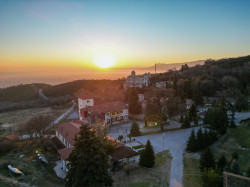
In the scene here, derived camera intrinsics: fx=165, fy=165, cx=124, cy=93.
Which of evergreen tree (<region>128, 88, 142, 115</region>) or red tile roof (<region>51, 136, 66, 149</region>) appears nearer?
red tile roof (<region>51, 136, 66, 149</region>)

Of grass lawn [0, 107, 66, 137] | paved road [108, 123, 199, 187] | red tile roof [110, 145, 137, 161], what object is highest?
red tile roof [110, 145, 137, 161]

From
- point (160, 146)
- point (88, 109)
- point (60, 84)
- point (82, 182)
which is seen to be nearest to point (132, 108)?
point (88, 109)

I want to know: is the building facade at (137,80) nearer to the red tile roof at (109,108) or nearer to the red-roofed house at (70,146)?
the red tile roof at (109,108)

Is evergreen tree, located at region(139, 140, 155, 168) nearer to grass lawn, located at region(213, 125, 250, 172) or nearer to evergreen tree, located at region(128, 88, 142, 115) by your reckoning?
grass lawn, located at region(213, 125, 250, 172)

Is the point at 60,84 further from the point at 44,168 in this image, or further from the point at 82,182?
the point at 82,182

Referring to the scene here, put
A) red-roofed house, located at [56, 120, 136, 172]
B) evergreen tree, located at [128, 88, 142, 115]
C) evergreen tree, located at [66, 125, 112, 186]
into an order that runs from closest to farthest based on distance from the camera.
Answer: evergreen tree, located at [66, 125, 112, 186]
red-roofed house, located at [56, 120, 136, 172]
evergreen tree, located at [128, 88, 142, 115]

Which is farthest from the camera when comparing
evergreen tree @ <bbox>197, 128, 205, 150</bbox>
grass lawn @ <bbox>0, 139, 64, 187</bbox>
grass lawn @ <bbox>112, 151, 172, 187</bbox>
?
evergreen tree @ <bbox>197, 128, 205, 150</bbox>

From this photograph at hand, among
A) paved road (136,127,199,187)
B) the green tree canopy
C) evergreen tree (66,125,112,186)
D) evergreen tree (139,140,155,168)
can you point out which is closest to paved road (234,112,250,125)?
the green tree canopy

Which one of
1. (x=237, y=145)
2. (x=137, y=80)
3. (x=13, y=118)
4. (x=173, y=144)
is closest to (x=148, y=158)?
(x=173, y=144)
